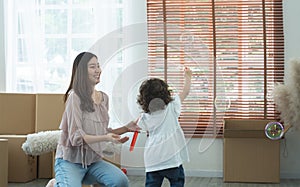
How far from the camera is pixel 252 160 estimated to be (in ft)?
15.6

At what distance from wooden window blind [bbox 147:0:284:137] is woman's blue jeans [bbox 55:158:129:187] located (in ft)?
7.03

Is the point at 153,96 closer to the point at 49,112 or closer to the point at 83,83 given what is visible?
the point at 83,83

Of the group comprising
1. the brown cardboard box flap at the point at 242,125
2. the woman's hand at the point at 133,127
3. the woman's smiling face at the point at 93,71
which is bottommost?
the brown cardboard box flap at the point at 242,125

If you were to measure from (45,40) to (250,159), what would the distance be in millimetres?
2293

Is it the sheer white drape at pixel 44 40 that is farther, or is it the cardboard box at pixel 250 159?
the sheer white drape at pixel 44 40

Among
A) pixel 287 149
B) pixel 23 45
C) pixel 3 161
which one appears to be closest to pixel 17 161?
pixel 3 161

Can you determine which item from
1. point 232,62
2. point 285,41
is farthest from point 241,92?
point 285,41

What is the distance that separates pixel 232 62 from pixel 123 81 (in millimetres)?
2083

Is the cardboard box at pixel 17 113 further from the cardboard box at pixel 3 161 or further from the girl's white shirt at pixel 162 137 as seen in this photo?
the girl's white shirt at pixel 162 137

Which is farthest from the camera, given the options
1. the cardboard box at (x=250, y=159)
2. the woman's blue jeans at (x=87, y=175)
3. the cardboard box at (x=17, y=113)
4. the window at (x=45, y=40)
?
the window at (x=45, y=40)

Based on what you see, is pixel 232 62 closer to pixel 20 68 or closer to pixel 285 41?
pixel 285 41

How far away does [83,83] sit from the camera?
295 cm

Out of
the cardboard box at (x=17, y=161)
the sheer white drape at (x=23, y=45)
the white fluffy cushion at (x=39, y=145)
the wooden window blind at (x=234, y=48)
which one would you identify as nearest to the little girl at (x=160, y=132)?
the white fluffy cushion at (x=39, y=145)

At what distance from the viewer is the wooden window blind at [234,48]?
5.05 metres
